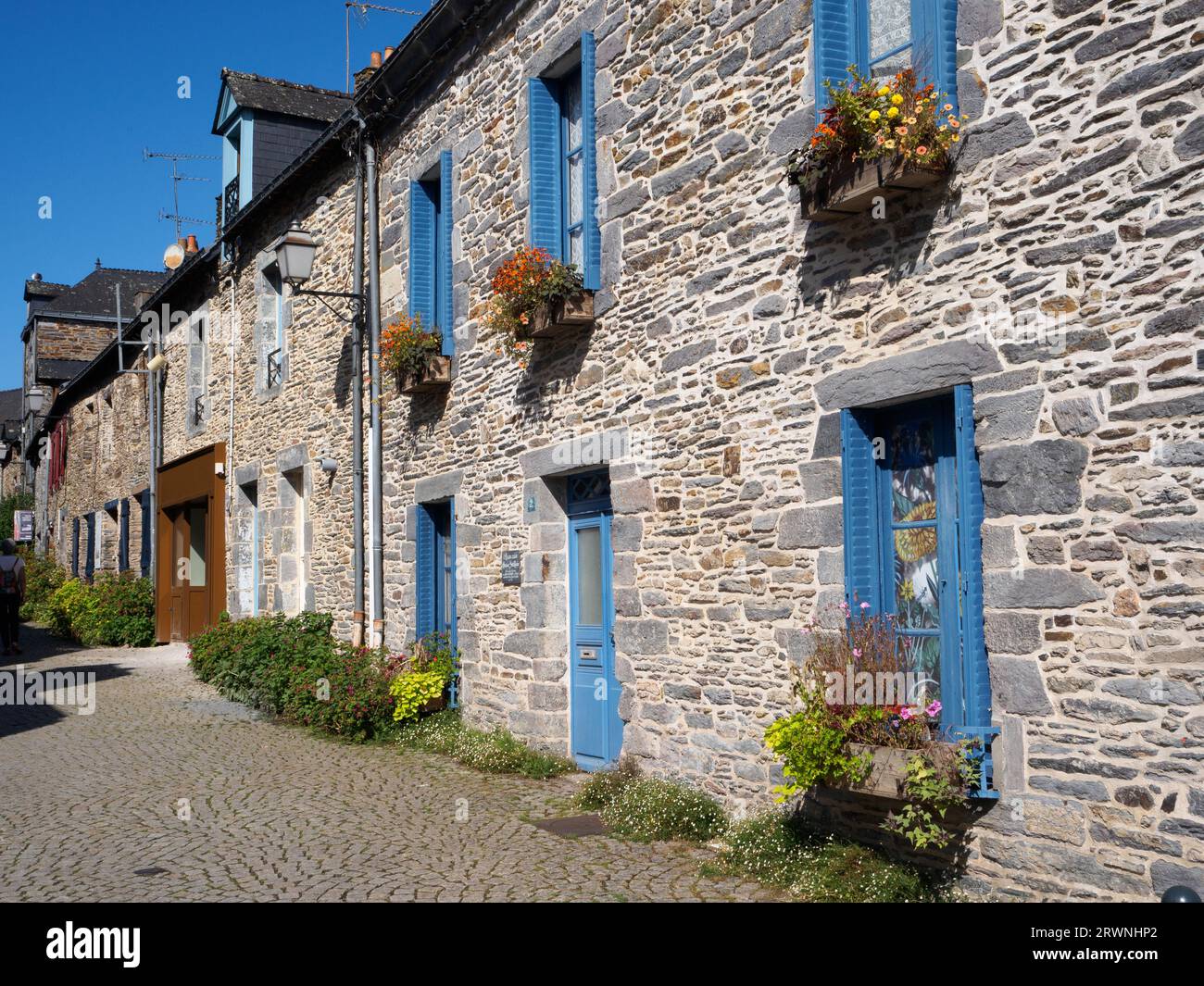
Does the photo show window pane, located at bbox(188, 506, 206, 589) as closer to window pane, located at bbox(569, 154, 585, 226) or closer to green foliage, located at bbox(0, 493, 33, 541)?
window pane, located at bbox(569, 154, 585, 226)

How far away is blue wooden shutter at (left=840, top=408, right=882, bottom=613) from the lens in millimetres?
5426

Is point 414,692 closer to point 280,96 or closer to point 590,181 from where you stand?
point 590,181

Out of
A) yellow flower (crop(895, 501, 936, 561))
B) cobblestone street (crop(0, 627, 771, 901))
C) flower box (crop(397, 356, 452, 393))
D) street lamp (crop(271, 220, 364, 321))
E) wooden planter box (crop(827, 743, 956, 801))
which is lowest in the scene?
cobblestone street (crop(0, 627, 771, 901))

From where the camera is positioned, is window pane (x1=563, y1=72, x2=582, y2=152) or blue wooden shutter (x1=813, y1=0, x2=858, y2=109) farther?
window pane (x1=563, y1=72, x2=582, y2=152)

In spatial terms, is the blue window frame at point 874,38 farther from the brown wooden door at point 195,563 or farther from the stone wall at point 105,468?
the stone wall at point 105,468

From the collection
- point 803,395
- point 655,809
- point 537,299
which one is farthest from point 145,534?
point 803,395

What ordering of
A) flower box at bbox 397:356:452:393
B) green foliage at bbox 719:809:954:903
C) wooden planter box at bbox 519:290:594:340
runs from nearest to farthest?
green foliage at bbox 719:809:954:903
wooden planter box at bbox 519:290:594:340
flower box at bbox 397:356:452:393

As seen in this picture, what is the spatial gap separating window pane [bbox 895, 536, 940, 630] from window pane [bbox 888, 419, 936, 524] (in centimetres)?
9

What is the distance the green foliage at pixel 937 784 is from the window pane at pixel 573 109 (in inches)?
210

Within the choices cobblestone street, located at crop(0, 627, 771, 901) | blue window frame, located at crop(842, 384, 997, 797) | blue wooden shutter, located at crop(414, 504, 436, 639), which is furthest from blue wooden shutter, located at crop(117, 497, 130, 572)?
blue window frame, located at crop(842, 384, 997, 797)

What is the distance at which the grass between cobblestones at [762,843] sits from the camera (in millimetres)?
4898
